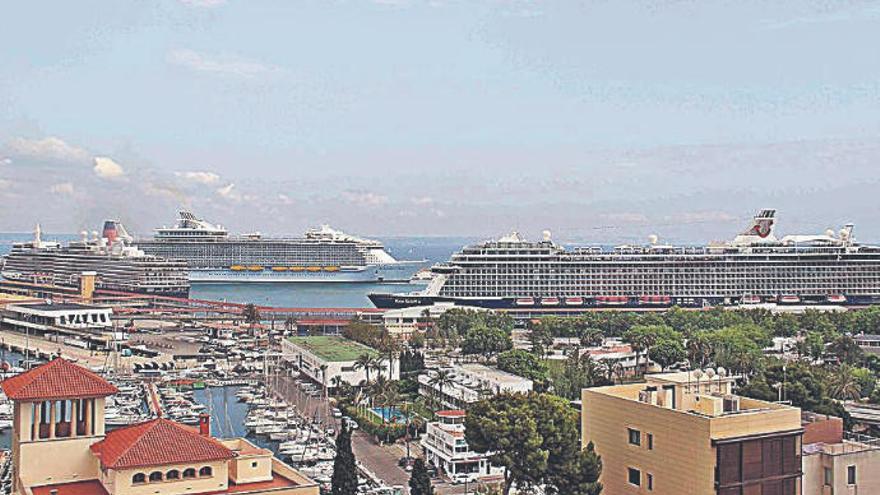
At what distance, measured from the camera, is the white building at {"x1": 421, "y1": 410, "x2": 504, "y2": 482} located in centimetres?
3147

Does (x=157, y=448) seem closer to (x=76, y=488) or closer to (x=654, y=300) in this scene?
(x=76, y=488)

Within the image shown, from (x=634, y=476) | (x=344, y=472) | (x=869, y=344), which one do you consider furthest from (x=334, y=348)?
(x=634, y=476)

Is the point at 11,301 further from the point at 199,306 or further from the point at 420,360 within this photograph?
the point at 420,360

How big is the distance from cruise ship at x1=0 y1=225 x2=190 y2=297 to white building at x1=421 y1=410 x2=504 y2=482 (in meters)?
76.5

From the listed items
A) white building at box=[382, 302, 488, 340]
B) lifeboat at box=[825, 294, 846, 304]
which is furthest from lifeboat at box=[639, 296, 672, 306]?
white building at box=[382, 302, 488, 340]

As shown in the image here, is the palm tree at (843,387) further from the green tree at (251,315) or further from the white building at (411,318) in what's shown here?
the green tree at (251,315)

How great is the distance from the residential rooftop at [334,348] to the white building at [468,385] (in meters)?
4.47

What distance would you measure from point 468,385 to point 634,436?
22.1 m

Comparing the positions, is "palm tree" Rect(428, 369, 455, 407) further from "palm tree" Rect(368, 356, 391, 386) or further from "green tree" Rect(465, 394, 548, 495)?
"green tree" Rect(465, 394, 548, 495)

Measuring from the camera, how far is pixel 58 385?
58.9 feet

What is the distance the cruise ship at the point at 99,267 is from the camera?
10281cm

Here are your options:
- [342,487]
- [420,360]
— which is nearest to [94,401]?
[342,487]

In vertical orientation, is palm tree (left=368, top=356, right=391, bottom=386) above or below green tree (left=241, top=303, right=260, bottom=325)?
below

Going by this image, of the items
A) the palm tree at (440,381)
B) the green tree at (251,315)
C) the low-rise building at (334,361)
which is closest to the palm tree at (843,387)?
the palm tree at (440,381)
